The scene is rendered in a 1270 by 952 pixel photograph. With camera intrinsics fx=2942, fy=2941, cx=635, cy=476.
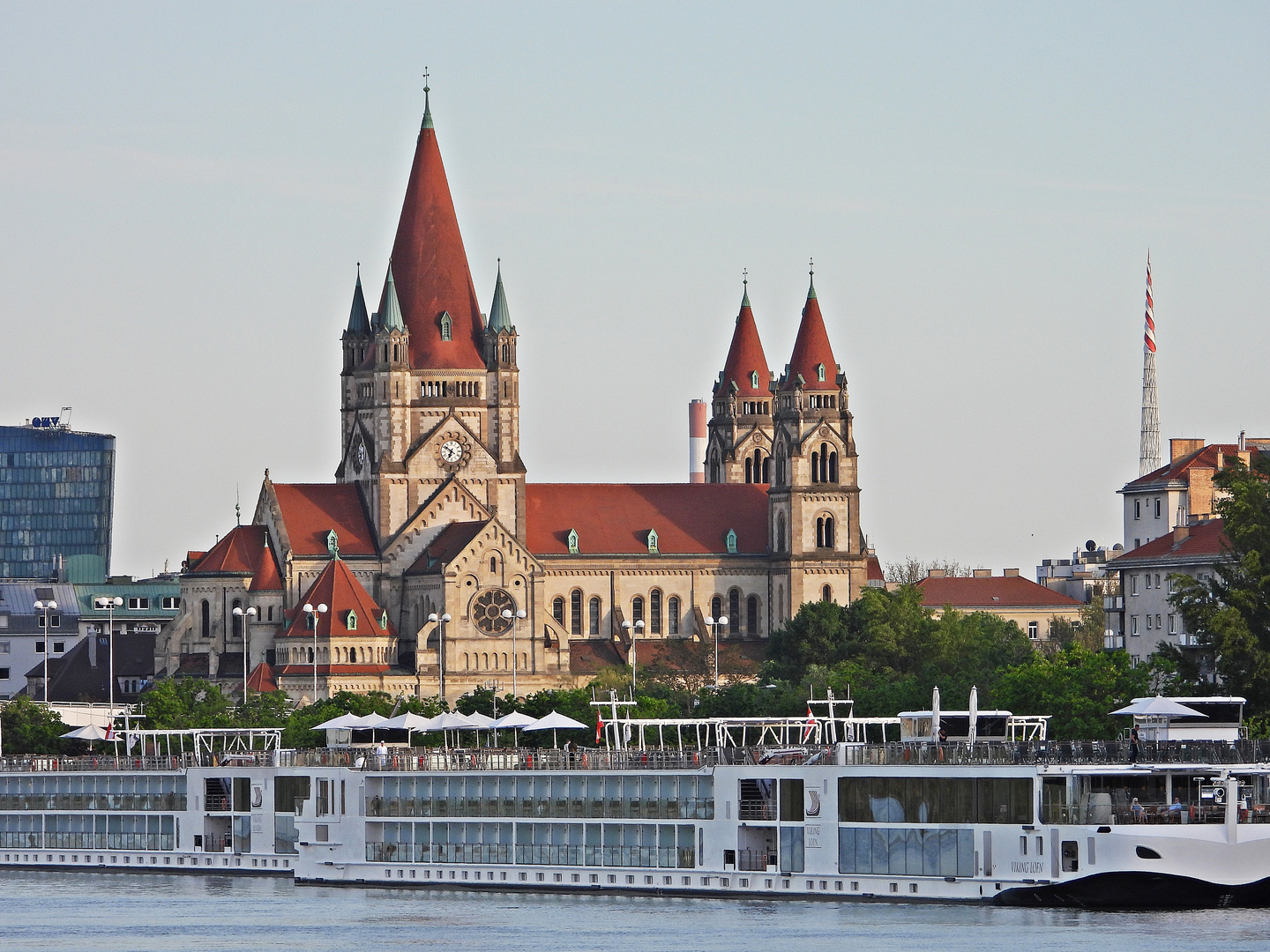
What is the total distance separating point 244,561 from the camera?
152375mm

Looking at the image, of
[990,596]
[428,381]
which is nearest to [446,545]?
[428,381]

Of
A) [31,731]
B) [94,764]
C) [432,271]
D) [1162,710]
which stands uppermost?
[432,271]

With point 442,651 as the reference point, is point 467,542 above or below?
above

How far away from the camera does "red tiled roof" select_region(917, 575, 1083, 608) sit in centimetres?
19438

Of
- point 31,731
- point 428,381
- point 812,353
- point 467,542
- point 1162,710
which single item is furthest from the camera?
point 812,353

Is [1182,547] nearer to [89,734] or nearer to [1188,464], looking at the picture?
[1188,464]

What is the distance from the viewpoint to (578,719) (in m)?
109

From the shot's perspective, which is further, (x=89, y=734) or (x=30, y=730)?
(x=30, y=730)

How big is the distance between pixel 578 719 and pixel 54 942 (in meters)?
44.3

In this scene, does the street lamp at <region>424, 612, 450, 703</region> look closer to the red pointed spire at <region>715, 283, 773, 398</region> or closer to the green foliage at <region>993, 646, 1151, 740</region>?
the red pointed spire at <region>715, 283, 773, 398</region>

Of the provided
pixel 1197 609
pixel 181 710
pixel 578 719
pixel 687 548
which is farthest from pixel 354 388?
pixel 1197 609

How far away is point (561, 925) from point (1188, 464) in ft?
219

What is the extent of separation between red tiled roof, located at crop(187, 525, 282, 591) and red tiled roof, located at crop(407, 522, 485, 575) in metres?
7.17

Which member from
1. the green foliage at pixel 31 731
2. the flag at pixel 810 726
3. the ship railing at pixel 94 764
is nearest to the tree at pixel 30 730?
the green foliage at pixel 31 731
